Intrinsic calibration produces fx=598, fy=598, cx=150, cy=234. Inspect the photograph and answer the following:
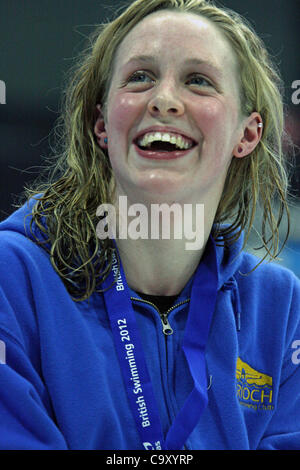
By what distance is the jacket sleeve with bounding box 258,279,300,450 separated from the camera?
4.64 feet

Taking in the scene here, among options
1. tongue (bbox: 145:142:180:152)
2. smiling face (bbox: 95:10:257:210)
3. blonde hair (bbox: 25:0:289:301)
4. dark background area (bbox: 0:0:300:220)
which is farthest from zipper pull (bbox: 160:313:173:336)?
dark background area (bbox: 0:0:300:220)

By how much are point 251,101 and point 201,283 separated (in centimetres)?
49

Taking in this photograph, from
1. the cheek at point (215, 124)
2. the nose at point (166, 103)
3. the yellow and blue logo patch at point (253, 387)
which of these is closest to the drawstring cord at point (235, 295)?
the yellow and blue logo patch at point (253, 387)

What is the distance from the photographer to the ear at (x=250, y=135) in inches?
61.5

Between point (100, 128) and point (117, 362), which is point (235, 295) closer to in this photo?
point (117, 362)

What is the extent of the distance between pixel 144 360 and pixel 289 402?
427 mm

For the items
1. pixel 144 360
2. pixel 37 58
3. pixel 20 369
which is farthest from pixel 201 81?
pixel 37 58

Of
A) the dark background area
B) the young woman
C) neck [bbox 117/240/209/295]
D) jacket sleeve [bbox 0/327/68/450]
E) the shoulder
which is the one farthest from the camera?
the dark background area

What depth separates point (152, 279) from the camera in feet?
4.90

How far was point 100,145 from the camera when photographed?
1572mm

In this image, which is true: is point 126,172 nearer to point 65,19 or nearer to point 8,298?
point 8,298

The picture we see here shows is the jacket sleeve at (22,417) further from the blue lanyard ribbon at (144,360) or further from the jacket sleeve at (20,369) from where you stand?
the blue lanyard ribbon at (144,360)

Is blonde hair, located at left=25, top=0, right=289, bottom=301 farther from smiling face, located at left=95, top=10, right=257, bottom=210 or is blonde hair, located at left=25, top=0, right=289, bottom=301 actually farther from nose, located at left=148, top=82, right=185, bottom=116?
nose, located at left=148, top=82, right=185, bottom=116
